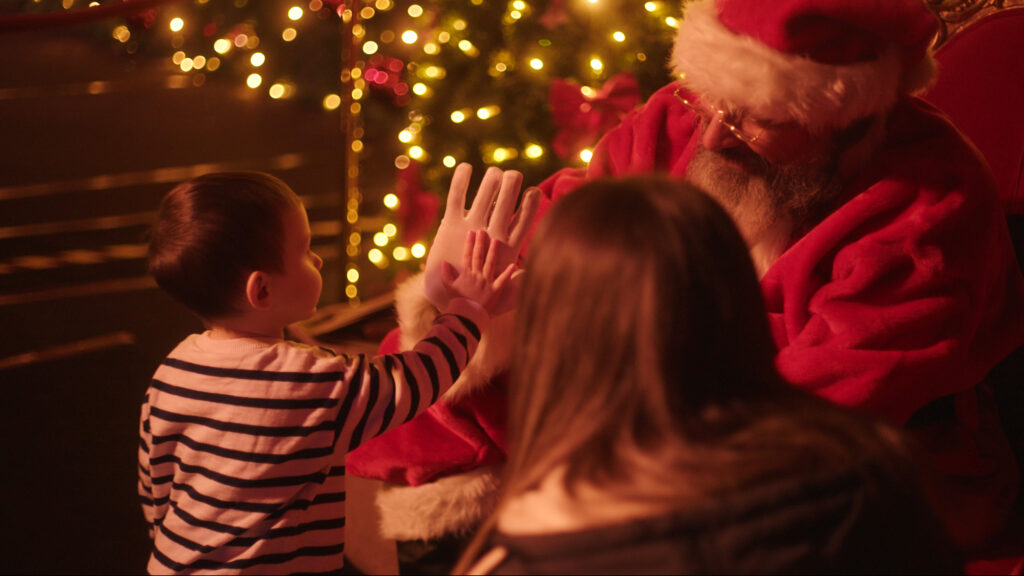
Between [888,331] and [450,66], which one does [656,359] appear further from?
[450,66]

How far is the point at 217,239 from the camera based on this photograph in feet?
4.24

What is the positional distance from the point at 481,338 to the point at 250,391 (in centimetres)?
43

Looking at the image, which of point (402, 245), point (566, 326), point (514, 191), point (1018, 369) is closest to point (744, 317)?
point (566, 326)

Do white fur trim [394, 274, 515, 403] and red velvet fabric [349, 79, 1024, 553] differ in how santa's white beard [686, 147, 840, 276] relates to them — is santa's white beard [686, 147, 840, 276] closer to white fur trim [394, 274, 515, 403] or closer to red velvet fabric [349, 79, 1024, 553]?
red velvet fabric [349, 79, 1024, 553]

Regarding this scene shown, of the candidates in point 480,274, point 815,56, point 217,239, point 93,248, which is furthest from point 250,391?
point 93,248

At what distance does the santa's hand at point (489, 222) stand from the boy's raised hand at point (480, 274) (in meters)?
0.02

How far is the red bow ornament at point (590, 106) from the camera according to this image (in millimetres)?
2404

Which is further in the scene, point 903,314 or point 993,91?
point 993,91

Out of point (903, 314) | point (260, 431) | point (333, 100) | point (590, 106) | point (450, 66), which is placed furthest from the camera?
point (333, 100)

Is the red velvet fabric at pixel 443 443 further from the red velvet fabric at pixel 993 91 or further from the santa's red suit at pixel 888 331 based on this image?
the red velvet fabric at pixel 993 91

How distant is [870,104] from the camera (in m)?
1.44

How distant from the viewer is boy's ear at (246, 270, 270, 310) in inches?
51.2

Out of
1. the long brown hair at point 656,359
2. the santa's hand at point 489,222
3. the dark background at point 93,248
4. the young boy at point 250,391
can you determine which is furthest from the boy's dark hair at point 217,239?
the dark background at point 93,248

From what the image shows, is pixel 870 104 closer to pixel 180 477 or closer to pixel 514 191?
pixel 514 191
